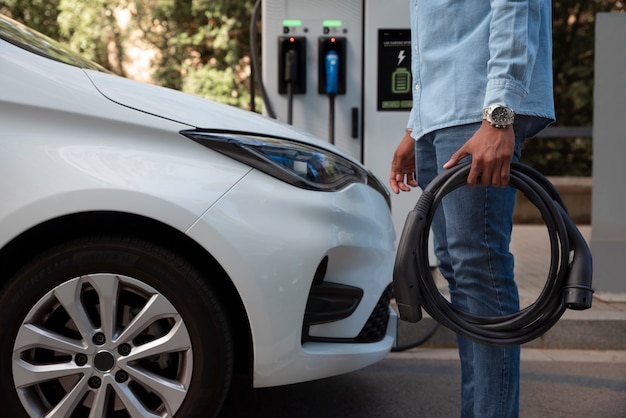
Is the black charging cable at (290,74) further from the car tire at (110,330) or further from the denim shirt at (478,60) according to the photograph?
the car tire at (110,330)

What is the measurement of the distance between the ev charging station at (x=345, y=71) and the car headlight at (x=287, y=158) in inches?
70.1

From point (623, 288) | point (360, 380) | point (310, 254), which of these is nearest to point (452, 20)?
point (310, 254)

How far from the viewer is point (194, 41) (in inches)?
433

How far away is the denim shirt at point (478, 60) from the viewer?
1.80 meters

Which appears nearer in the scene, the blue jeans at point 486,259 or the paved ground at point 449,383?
the blue jeans at point 486,259

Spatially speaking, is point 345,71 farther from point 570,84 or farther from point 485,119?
point 570,84

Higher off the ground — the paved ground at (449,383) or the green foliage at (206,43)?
A: the green foliage at (206,43)

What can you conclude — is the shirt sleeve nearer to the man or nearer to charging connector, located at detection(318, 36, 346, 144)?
the man

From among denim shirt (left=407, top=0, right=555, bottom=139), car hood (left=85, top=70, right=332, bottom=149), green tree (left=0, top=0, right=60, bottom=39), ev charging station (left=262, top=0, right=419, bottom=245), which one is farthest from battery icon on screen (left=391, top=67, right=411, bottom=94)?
green tree (left=0, top=0, right=60, bottom=39)

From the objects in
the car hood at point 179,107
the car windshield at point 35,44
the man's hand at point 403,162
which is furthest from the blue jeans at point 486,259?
the car windshield at point 35,44

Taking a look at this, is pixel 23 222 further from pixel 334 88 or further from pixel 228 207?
pixel 334 88

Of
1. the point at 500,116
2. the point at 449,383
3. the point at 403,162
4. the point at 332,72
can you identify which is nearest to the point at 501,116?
the point at 500,116

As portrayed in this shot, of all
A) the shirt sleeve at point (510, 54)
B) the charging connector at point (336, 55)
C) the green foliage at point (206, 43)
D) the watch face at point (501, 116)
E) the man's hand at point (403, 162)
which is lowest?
the man's hand at point (403, 162)

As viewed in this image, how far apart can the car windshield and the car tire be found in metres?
0.68
